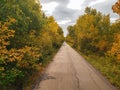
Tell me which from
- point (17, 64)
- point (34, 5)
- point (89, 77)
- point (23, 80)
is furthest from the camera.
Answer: point (34, 5)

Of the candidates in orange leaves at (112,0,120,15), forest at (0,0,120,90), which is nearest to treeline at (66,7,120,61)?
forest at (0,0,120,90)

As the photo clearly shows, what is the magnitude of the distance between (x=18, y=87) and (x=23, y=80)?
4.84 ft

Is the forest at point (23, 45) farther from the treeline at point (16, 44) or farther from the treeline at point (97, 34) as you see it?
the treeline at point (97, 34)

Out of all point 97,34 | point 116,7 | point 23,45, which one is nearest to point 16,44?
point 23,45

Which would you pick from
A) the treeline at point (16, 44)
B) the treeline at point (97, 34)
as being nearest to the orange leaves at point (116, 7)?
the treeline at point (16, 44)

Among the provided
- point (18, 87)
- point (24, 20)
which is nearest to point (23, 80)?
point (18, 87)

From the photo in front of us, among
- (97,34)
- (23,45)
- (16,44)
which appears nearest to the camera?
(16,44)

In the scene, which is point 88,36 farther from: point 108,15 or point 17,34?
point 17,34

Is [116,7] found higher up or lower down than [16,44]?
higher up

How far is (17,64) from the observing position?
1330cm

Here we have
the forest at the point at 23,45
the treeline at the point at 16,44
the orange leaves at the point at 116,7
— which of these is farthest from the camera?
the orange leaves at the point at 116,7

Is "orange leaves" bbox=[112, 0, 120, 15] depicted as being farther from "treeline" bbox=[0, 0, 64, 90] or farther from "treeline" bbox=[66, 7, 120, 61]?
"treeline" bbox=[66, 7, 120, 61]

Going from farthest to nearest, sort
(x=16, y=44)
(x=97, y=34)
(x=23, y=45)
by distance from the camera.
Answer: (x=97, y=34) → (x=23, y=45) → (x=16, y=44)

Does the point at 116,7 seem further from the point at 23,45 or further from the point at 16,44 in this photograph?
the point at 16,44
